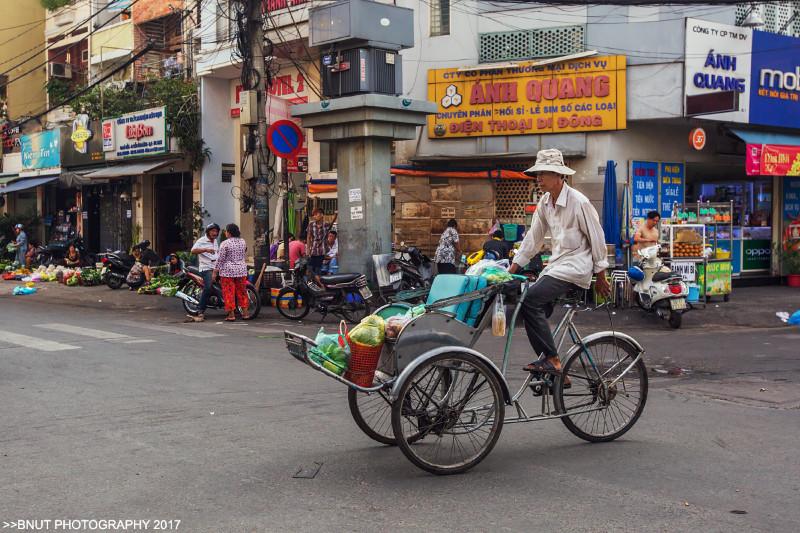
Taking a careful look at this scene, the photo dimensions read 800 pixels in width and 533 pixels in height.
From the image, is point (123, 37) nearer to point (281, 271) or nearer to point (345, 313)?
point (281, 271)

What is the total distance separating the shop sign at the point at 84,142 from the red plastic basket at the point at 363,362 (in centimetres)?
2343

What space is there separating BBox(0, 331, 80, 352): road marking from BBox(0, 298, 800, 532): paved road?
1.02 m

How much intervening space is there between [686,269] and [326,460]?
442 inches

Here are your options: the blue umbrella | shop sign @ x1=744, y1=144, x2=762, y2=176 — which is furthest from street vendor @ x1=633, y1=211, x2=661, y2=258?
shop sign @ x1=744, y1=144, x2=762, y2=176

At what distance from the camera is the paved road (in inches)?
170

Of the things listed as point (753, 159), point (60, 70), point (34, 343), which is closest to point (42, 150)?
point (60, 70)

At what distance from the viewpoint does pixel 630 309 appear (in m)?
14.7

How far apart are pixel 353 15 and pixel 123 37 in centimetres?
1663

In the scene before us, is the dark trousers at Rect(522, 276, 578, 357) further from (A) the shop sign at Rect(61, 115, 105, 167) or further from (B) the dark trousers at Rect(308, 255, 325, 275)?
(A) the shop sign at Rect(61, 115, 105, 167)

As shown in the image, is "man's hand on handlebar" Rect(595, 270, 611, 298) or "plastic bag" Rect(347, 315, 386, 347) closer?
"plastic bag" Rect(347, 315, 386, 347)

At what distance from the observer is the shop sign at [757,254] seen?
19.7 m

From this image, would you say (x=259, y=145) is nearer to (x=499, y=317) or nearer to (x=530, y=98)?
(x=530, y=98)

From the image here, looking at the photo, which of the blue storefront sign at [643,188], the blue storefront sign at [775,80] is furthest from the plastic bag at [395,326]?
the blue storefront sign at [775,80]

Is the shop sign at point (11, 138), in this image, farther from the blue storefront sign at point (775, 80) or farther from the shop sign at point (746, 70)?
the blue storefront sign at point (775, 80)
